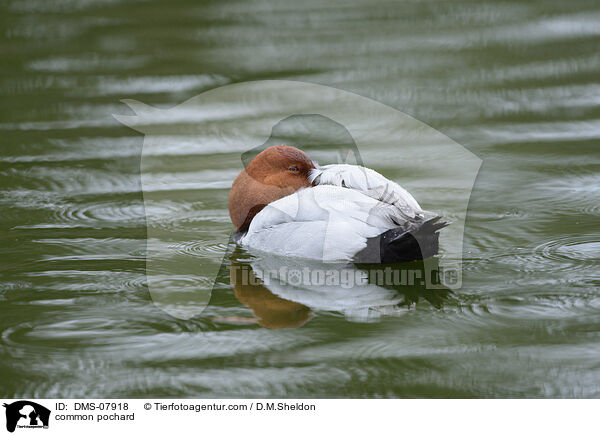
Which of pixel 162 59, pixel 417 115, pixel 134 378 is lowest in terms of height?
pixel 134 378

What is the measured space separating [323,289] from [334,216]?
1.55 feet

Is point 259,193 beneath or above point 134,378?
above

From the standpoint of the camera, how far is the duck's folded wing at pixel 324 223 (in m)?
5.11

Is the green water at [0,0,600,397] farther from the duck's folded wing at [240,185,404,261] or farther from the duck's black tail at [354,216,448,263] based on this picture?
the duck's folded wing at [240,185,404,261]

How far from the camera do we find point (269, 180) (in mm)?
5742

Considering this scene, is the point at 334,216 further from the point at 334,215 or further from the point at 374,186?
the point at 374,186

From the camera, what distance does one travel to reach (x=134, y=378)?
414cm

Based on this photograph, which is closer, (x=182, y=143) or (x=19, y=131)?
(x=182, y=143)

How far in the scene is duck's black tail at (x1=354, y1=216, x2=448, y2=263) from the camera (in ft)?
16.5

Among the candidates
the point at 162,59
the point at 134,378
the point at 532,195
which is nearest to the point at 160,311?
the point at 134,378

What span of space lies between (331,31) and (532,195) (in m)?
5.18

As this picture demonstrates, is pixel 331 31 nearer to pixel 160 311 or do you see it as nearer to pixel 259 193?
pixel 259 193
